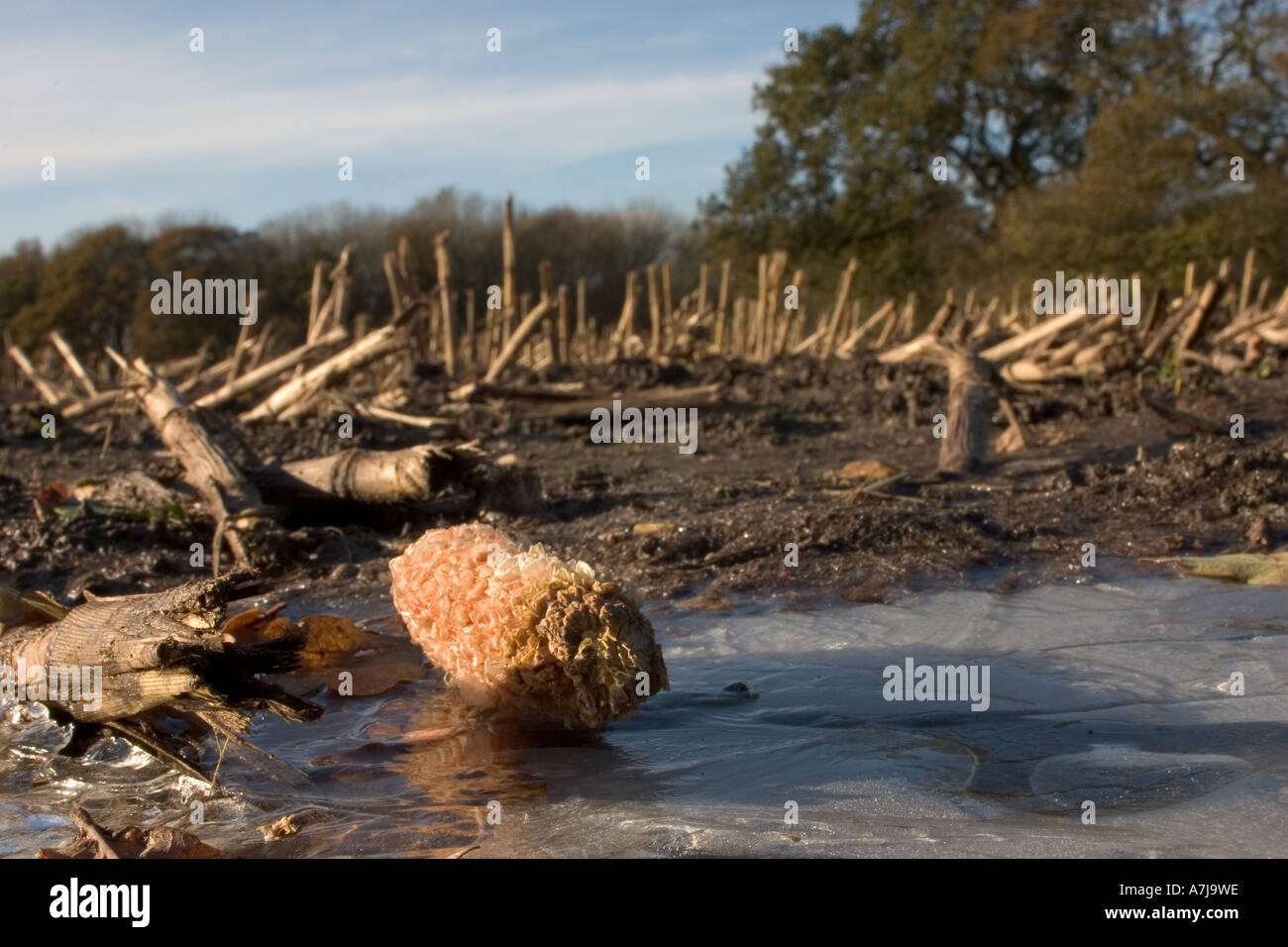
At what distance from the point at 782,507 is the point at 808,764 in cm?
337

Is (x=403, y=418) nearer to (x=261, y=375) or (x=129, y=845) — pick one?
(x=261, y=375)

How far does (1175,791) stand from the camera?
10.6 ft

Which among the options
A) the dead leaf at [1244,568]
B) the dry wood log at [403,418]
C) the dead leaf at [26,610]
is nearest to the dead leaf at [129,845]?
the dead leaf at [26,610]

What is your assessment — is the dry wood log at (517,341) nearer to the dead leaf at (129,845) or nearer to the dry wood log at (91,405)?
the dry wood log at (91,405)

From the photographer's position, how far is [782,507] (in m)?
6.88

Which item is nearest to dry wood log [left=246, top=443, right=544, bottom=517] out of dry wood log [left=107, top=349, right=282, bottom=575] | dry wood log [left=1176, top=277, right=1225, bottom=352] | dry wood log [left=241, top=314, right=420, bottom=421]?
dry wood log [left=107, top=349, right=282, bottom=575]

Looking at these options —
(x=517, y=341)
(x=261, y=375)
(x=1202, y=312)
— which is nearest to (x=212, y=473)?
(x=261, y=375)

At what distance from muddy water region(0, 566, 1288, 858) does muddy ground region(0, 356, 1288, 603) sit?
1.03 meters

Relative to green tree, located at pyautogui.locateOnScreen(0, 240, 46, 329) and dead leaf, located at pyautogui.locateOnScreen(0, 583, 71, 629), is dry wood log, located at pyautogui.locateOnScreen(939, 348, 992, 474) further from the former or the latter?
green tree, located at pyautogui.locateOnScreen(0, 240, 46, 329)

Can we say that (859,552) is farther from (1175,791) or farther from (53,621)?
(53,621)

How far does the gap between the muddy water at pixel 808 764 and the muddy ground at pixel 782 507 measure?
1034 mm

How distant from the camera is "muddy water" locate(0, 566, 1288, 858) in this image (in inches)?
120

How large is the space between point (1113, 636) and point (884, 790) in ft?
6.02
